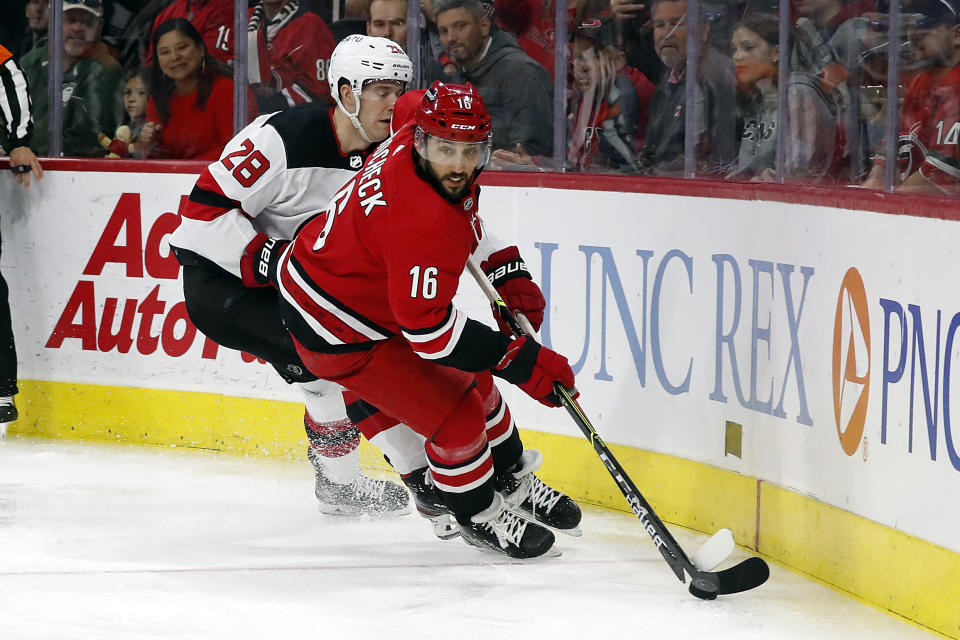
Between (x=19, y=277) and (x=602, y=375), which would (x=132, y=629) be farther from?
(x=19, y=277)

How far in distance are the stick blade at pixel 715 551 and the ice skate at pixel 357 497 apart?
1.05m

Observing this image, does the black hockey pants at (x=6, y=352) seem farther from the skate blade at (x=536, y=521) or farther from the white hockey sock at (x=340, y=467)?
the skate blade at (x=536, y=521)

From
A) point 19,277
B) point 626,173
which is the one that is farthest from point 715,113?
point 19,277

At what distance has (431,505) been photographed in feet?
11.9

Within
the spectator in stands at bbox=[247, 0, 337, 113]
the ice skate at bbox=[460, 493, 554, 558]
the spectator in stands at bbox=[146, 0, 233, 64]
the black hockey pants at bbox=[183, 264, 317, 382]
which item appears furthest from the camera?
the spectator in stands at bbox=[146, 0, 233, 64]

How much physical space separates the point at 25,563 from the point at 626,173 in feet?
6.28

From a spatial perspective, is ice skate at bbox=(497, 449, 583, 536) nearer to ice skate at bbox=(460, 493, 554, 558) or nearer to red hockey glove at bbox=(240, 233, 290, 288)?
ice skate at bbox=(460, 493, 554, 558)

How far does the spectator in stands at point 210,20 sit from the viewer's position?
482 cm

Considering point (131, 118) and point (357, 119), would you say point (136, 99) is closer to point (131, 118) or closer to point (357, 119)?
point (131, 118)

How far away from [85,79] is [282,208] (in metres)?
1.53

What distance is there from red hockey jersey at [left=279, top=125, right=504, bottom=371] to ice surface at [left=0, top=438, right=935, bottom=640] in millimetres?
544

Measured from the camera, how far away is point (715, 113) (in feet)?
12.9

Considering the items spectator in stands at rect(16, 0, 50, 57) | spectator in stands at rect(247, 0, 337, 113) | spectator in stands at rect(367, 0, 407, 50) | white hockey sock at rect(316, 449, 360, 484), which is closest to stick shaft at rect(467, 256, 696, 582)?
white hockey sock at rect(316, 449, 360, 484)

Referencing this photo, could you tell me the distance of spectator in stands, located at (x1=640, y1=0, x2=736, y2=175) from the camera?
3.89 m
